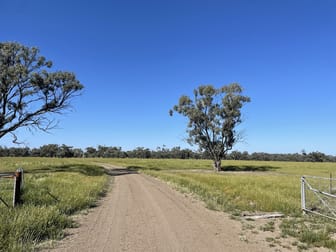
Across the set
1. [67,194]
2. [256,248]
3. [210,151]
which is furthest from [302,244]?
[210,151]

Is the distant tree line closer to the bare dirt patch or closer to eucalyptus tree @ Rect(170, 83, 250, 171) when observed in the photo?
eucalyptus tree @ Rect(170, 83, 250, 171)

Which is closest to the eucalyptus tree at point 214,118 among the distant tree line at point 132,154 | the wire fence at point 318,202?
the wire fence at point 318,202

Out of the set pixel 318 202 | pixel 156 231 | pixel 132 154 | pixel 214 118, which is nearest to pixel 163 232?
pixel 156 231

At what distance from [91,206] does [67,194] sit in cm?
155

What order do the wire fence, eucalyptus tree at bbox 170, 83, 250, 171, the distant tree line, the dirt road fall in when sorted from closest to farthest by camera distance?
the dirt road → the wire fence → eucalyptus tree at bbox 170, 83, 250, 171 → the distant tree line

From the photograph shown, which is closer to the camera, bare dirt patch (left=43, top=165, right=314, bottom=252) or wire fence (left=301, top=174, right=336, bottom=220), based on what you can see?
bare dirt patch (left=43, top=165, right=314, bottom=252)

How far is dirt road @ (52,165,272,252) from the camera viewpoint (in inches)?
210

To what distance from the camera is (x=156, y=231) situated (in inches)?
253

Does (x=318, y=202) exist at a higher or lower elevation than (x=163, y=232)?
lower

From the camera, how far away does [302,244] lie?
19.1 ft

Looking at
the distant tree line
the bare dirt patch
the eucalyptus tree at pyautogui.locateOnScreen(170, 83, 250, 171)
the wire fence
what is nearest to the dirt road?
the bare dirt patch

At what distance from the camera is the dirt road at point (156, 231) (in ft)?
17.5

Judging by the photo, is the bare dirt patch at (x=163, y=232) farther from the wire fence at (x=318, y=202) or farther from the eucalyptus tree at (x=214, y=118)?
the eucalyptus tree at (x=214, y=118)

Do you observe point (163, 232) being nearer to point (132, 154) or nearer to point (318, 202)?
point (318, 202)
